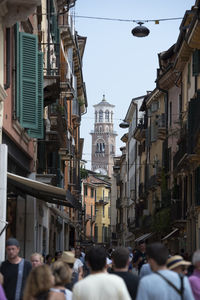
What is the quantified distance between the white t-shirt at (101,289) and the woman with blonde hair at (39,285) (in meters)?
0.26

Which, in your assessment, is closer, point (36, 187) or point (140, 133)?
point (36, 187)

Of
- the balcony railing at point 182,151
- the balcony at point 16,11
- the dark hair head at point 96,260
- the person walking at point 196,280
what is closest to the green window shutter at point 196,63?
the balcony railing at point 182,151

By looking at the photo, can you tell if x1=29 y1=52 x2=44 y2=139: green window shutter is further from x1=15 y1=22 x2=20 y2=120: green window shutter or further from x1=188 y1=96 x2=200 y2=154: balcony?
x1=188 y1=96 x2=200 y2=154: balcony

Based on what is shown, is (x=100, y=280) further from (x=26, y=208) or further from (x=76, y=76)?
(x=76, y=76)

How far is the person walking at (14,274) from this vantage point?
34.3 ft

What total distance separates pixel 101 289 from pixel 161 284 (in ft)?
1.77

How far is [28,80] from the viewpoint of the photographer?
2034 centimetres

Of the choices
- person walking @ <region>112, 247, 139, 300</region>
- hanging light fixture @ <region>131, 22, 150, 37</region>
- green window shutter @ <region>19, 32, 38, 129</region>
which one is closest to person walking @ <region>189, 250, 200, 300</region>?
person walking @ <region>112, 247, 139, 300</region>

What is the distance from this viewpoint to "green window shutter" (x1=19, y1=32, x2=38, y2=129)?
66.0 feet

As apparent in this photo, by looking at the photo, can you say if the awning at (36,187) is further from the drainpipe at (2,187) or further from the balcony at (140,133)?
the balcony at (140,133)

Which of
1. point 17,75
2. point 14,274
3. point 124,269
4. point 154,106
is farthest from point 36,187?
point 154,106

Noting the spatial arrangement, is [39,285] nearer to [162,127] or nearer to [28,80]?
[28,80]

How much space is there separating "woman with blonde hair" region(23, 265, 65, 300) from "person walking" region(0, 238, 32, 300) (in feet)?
9.16

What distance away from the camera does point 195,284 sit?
9.12 metres
